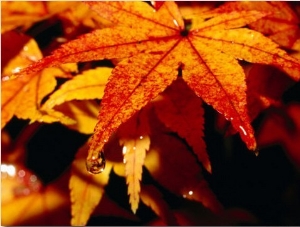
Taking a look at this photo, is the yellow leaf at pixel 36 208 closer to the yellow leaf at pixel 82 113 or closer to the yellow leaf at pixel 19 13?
the yellow leaf at pixel 82 113

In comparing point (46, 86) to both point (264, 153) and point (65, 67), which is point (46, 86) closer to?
point (65, 67)

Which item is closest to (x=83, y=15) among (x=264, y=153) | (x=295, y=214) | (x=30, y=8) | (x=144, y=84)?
(x=30, y=8)

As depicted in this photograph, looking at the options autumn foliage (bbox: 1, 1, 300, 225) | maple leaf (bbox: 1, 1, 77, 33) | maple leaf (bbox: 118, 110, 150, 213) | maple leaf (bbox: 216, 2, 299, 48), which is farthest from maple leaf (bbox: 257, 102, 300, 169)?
maple leaf (bbox: 1, 1, 77, 33)

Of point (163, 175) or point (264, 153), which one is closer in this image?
point (163, 175)

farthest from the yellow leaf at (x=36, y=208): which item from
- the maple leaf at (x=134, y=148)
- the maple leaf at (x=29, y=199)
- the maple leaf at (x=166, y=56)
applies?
the maple leaf at (x=166, y=56)

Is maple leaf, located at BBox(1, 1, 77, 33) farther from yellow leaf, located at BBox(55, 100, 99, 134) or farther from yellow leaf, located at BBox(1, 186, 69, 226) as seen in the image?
yellow leaf, located at BBox(1, 186, 69, 226)

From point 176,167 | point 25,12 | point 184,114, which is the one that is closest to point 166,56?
point 184,114

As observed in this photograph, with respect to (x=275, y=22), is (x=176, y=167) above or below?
below

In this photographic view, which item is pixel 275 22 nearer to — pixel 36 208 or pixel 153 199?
pixel 153 199
